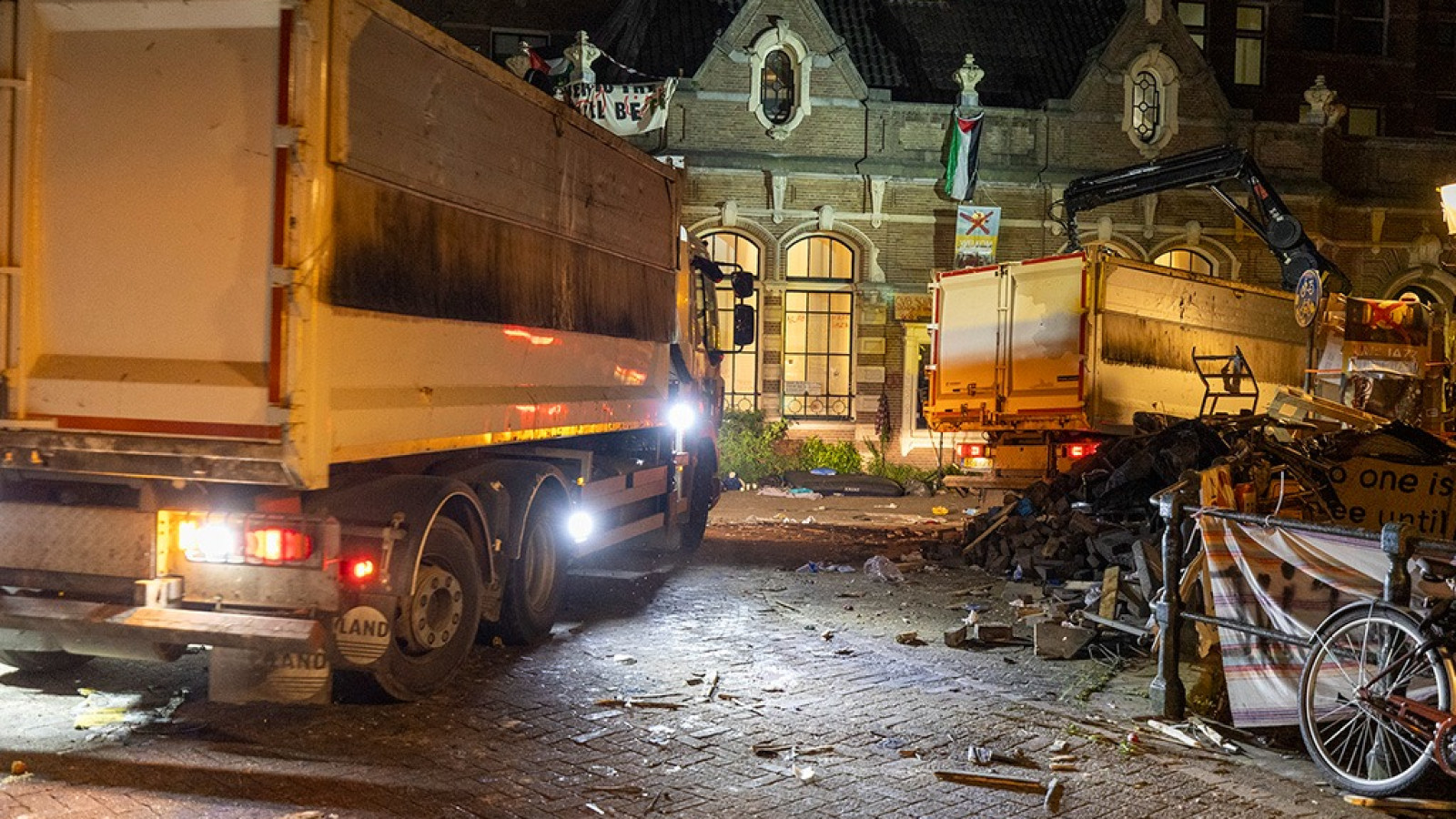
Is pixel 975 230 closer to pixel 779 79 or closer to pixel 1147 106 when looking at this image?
pixel 1147 106

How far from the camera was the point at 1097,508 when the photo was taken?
11.1 m

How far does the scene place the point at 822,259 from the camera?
22.5m

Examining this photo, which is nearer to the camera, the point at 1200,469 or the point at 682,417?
the point at 1200,469

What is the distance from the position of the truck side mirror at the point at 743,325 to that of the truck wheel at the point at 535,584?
4915mm

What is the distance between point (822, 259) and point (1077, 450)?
931cm

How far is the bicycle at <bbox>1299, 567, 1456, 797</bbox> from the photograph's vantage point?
5.04m

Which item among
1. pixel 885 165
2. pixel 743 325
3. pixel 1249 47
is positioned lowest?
pixel 743 325

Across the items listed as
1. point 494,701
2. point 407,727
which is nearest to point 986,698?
→ point 494,701

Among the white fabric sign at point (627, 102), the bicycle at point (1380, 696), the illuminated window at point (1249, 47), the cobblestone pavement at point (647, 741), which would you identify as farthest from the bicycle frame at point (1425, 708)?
the illuminated window at point (1249, 47)

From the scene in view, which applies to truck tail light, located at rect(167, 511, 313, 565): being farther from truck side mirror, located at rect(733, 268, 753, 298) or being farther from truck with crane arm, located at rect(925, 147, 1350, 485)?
truck with crane arm, located at rect(925, 147, 1350, 485)

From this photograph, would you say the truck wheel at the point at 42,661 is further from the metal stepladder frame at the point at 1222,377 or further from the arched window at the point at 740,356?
the arched window at the point at 740,356

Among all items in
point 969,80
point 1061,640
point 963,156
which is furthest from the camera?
point 969,80

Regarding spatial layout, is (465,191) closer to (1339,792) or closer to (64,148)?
(64,148)

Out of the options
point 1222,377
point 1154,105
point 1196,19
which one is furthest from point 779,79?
point 1222,377
